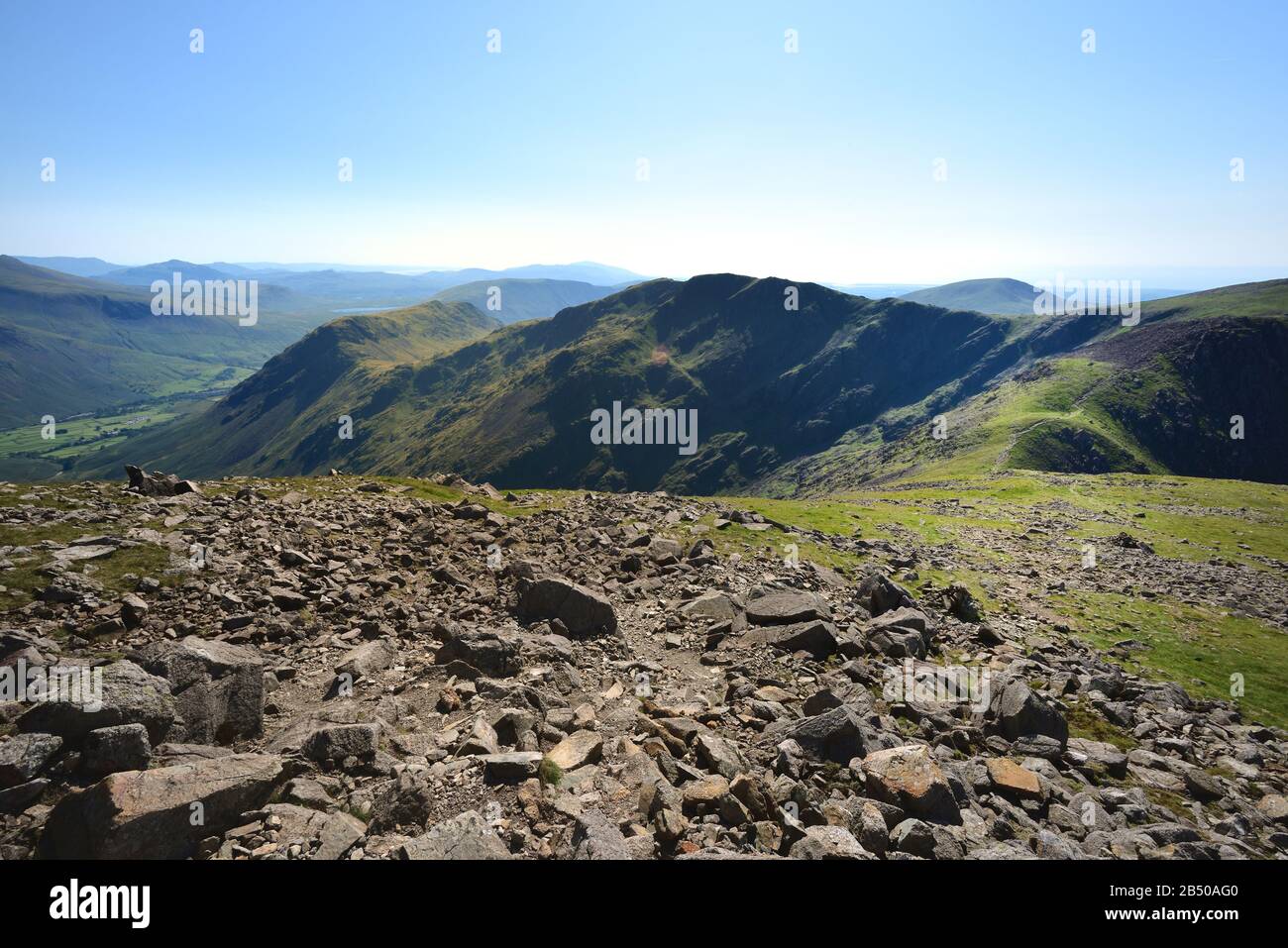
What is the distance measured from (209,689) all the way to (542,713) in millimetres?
8104

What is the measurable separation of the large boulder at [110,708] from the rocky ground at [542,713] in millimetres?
58

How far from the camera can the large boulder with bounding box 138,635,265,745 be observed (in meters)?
13.0

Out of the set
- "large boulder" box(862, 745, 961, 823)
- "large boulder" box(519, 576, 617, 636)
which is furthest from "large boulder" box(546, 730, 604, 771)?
"large boulder" box(519, 576, 617, 636)

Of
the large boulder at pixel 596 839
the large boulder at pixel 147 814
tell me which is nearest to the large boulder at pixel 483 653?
the large boulder at pixel 147 814

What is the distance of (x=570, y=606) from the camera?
22516mm

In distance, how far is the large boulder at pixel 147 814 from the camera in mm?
9336

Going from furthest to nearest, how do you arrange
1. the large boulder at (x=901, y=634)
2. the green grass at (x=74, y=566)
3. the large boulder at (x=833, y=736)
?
the large boulder at (x=901, y=634) → the green grass at (x=74, y=566) → the large boulder at (x=833, y=736)

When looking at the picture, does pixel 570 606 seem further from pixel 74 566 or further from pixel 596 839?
pixel 74 566

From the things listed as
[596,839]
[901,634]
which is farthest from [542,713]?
[901,634]

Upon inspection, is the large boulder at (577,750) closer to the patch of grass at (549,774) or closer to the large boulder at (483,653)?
the patch of grass at (549,774)

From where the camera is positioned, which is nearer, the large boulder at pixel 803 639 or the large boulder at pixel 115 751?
the large boulder at pixel 115 751
